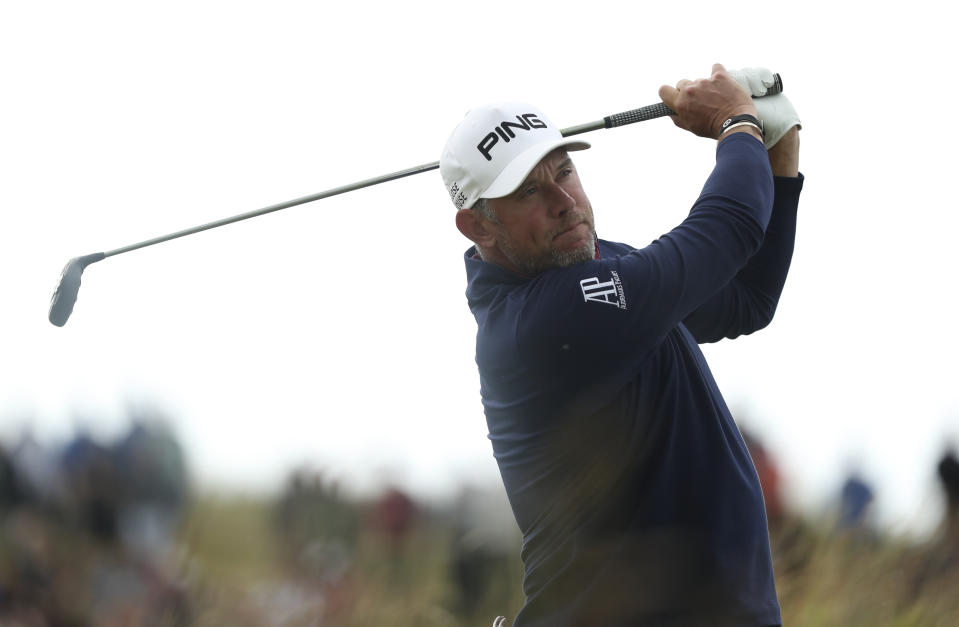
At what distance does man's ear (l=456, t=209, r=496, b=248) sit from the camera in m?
2.86

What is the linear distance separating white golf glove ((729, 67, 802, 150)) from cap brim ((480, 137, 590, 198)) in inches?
20.0

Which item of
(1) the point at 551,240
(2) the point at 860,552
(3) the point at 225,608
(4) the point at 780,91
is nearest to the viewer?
(1) the point at 551,240

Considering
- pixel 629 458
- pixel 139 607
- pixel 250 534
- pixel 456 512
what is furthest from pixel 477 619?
pixel 629 458

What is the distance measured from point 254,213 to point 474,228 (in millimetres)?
802

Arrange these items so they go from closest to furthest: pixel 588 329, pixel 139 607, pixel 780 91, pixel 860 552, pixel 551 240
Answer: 1. pixel 588 329
2. pixel 551 240
3. pixel 780 91
4. pixel 139 607
5. pixel 860 552

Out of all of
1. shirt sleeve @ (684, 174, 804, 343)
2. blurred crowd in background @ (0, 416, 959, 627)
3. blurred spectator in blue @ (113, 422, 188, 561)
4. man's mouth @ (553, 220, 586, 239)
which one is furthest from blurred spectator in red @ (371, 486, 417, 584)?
man's mouth @ (553, 220, 586, 239)

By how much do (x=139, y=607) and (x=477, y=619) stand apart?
5.18 ft

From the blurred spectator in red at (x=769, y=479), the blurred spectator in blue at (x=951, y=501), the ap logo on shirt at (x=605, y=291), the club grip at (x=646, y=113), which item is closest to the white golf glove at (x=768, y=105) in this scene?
the club grip at (x=646, y=113)

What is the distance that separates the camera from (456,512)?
5305mm

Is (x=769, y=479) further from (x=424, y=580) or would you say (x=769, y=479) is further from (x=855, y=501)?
(x=424, y=580)

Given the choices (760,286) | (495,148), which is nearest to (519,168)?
(495,148)

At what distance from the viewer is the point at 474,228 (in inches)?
114

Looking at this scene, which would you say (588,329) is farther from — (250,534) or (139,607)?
(250,534)

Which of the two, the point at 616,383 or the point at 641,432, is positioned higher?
the point at 616,383
